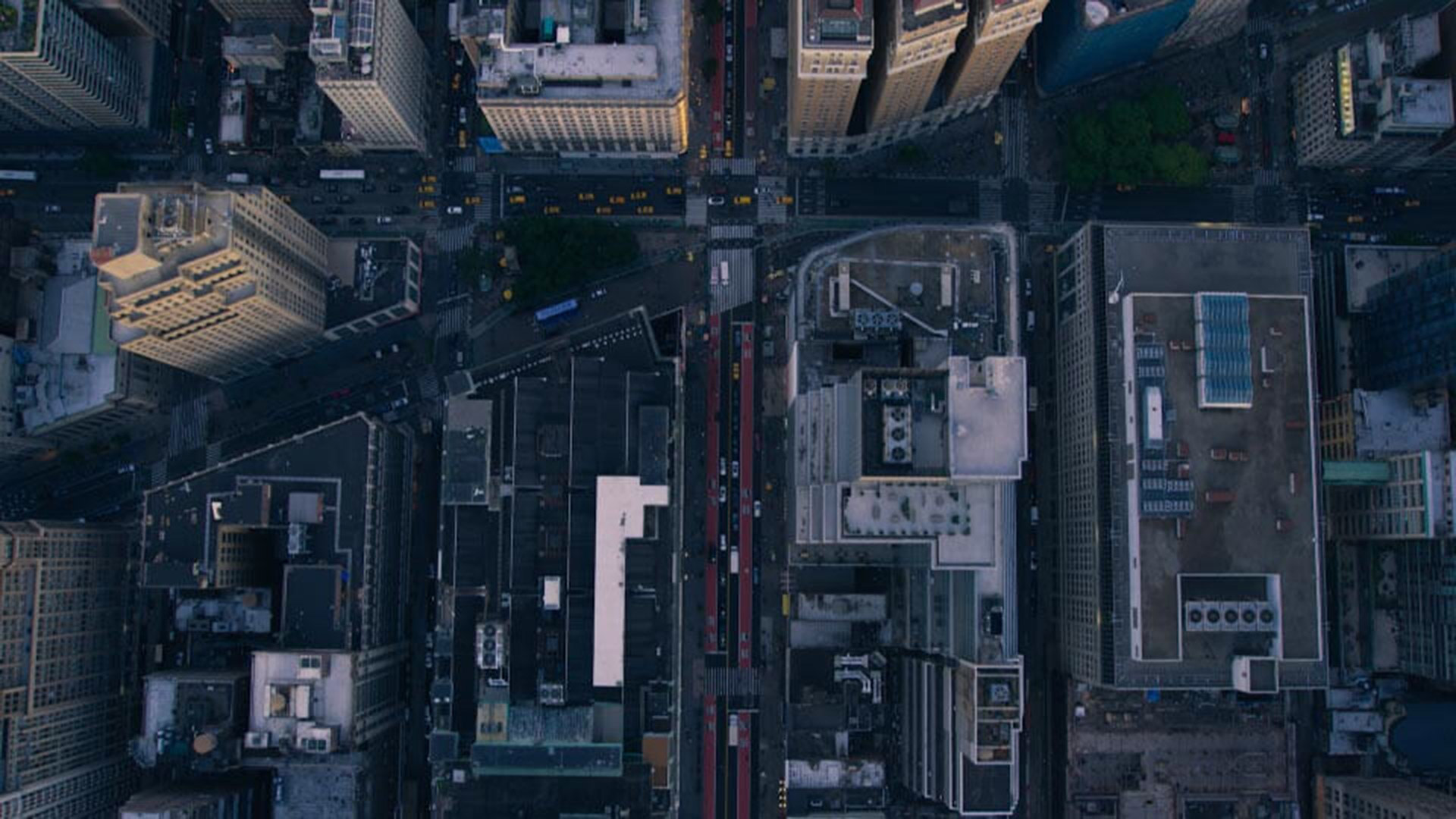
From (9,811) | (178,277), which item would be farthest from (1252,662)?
(9,811)

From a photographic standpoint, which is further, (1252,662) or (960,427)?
(1252,662)

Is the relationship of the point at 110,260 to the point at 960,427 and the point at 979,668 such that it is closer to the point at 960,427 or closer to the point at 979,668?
the point at 960,427

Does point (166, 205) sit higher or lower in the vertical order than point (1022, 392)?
higher

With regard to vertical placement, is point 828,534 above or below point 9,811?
above

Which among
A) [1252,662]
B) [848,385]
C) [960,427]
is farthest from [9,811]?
[1252,662]

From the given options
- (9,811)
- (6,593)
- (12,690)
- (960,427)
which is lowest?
(9,811)

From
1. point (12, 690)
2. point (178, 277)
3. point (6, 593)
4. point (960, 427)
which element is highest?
point (178, 277)

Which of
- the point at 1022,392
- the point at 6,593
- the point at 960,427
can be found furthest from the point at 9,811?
the point at 1022,392

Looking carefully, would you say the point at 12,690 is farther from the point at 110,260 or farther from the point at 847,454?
the point at 847,454
